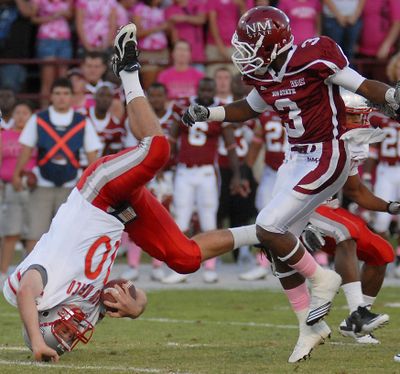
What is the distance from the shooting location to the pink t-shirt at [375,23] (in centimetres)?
1448

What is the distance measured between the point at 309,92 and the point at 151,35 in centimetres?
776

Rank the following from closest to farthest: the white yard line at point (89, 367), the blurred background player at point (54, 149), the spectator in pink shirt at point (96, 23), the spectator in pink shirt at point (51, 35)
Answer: the white yard line at point (89, 367), the blurred background player at point (54, 149), the spectator in pink shirt at point (96, 23), the spectator in pink shirt at point (51, 35)

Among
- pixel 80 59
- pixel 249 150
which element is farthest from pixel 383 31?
pixel 80 59

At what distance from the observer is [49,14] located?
14352mm

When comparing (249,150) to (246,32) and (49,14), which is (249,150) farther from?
(246,32)

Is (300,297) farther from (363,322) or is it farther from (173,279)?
(173,279)

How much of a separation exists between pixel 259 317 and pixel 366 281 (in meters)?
1.36

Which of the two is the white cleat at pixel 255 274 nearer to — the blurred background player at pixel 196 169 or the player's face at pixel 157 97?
the blurred background player at pixel 196 169

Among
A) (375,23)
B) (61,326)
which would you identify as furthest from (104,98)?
(61,326)

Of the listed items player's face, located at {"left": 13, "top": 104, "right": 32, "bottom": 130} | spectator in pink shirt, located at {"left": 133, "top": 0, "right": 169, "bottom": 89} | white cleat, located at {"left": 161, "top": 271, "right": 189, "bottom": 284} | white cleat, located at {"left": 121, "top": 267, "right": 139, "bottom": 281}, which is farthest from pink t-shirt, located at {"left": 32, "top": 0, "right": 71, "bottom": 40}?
white cleat, located at {"left": 161, "top": 271, "right": 189, "bottom": 284}

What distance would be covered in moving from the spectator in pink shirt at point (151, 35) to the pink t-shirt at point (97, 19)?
1.24ft

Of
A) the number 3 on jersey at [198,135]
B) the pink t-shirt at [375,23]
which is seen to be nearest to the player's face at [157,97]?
the number 3 on jersey at [198,135]

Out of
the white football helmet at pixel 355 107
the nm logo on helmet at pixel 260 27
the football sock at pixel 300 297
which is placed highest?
the nm logo on helmet at pixel 260 27

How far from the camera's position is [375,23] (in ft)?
47.6
